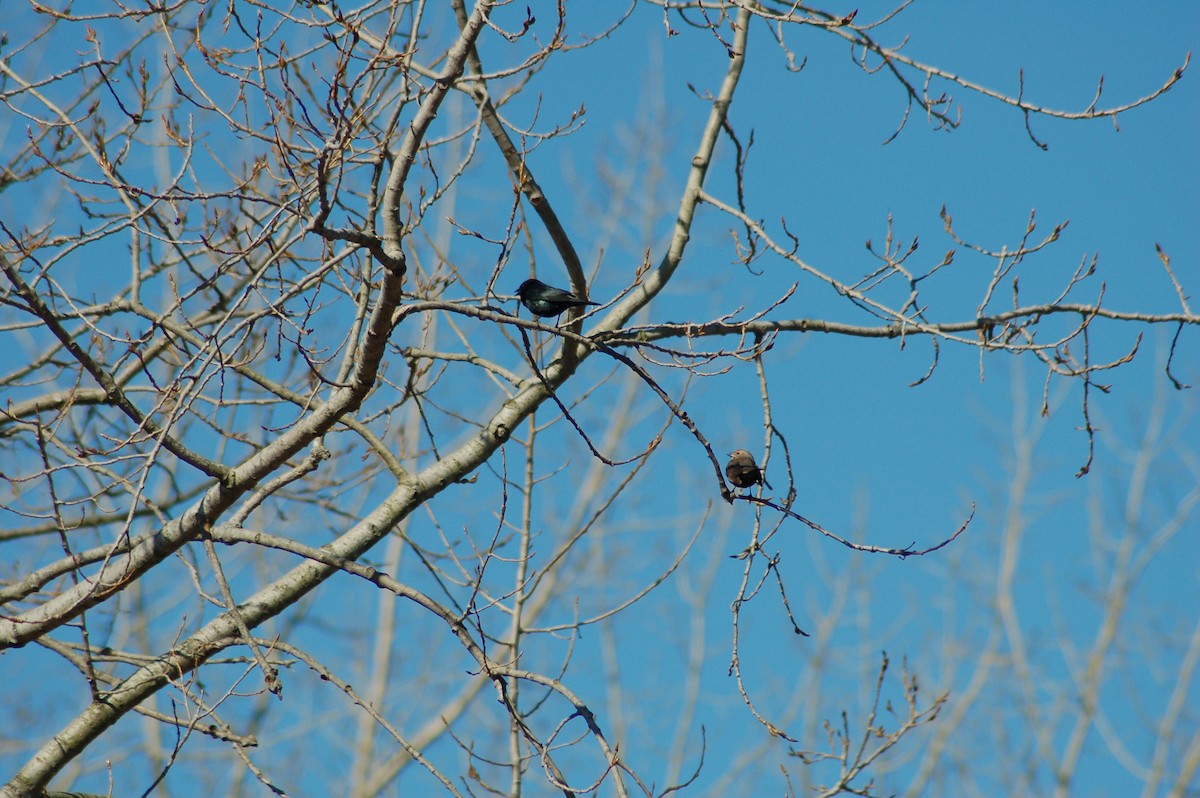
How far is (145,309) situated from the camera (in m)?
3.75

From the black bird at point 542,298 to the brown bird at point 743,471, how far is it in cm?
115

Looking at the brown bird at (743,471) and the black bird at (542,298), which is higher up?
the black bird at (542,298)

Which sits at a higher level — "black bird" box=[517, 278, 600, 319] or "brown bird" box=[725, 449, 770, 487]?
"black bird" box=[517, 278, 600, 319]

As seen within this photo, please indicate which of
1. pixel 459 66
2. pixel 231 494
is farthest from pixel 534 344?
pixel 459 66

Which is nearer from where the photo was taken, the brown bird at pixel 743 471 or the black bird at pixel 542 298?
the brown bird at pixel 743 471

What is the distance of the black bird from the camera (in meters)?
4.12

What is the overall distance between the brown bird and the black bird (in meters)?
1.15

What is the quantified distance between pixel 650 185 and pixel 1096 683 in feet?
21.4

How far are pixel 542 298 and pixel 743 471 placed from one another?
1354mm

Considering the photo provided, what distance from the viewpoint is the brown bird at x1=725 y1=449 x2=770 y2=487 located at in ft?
10.3

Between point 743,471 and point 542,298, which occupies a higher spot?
point 542,298

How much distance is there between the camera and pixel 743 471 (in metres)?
3.14

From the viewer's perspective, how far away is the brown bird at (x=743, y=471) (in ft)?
10.3

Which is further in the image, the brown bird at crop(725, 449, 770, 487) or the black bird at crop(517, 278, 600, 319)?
the black bird at crop(517, 278, 600, 319)
